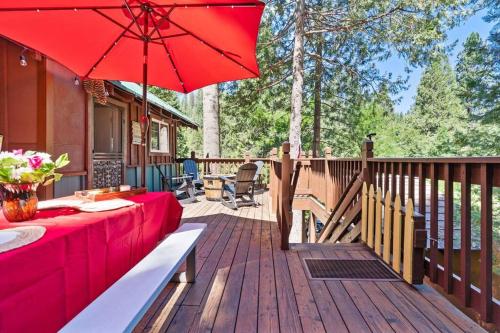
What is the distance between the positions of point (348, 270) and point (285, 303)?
37.1 inches

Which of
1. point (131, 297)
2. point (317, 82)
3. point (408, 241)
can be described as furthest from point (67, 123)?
point (317, 82)

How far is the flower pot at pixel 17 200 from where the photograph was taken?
1387 mm

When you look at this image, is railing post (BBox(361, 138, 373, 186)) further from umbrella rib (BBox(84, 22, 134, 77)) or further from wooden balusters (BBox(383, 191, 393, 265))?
umbrella rib (BBox(84, 22, 134, 77))

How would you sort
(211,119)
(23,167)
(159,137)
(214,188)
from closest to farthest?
(23,167) < (214,188) < (159,137) < (211,119)

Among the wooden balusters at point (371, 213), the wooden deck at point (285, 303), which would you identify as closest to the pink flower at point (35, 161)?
the wooden deck at point (285, 303)

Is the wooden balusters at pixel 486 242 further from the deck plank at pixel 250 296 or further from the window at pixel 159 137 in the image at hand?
the window at pixel 159 137

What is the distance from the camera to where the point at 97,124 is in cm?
726

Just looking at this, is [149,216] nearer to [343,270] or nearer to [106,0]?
[106,0]

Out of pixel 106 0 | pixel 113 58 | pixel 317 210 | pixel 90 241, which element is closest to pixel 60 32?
pixel 113 58

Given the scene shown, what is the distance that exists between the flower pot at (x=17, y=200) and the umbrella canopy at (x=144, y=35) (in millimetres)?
1503

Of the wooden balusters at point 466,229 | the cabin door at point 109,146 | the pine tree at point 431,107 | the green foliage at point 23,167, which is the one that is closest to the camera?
the green foliage at point 23,167

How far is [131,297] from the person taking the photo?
1285 mm

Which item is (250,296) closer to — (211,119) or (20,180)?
(20,180)

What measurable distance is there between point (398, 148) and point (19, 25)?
101 feet
